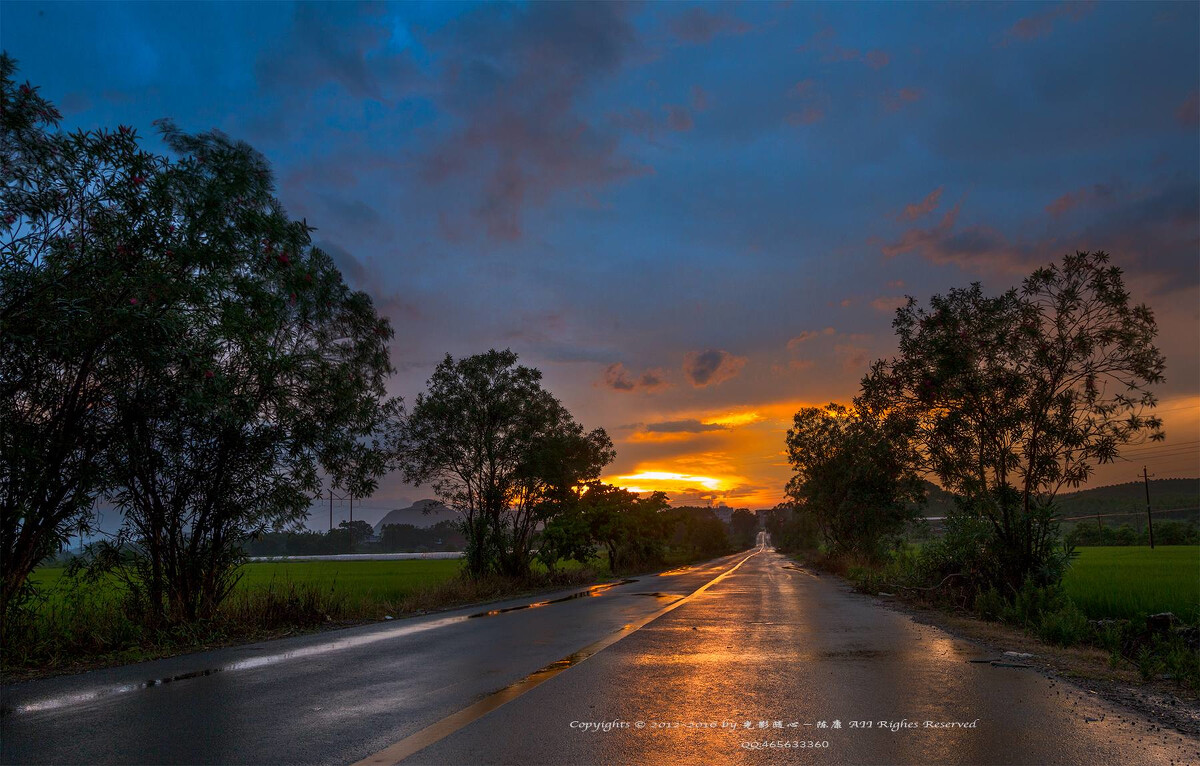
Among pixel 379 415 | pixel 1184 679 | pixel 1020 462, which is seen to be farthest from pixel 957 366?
pixel 379 415

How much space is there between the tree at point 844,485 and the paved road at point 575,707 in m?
20.8

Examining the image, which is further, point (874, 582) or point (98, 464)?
point (874, 582)

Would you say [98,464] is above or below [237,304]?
below

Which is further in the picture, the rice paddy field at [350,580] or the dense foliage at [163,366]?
the rice paddy field at [350,580]

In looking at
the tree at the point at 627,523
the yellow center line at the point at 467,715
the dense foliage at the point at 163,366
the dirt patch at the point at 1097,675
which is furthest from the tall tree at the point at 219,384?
the tree at the point at 627,523

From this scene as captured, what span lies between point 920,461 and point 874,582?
26.1 ft

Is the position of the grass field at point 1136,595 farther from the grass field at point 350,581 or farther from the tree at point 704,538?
the tree at point 704,538

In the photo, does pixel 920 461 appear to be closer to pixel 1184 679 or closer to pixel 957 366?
pixel 957 366

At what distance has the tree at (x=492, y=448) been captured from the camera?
24.2 m

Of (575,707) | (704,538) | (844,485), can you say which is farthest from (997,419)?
(704,538)

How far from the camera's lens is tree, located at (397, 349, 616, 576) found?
953 inches

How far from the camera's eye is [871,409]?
1819 centimetres

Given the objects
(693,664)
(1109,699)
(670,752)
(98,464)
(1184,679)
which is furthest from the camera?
(98,464)

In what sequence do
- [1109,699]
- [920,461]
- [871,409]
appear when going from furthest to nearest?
[871,409] < [920,461] < [1109,699]
